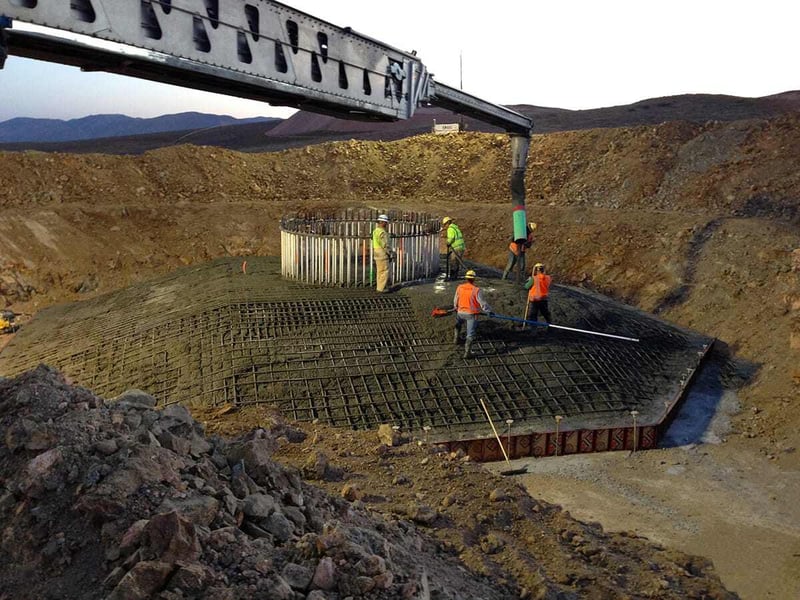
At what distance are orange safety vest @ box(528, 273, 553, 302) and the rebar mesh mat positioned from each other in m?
0.70

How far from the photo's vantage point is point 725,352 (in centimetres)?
1327

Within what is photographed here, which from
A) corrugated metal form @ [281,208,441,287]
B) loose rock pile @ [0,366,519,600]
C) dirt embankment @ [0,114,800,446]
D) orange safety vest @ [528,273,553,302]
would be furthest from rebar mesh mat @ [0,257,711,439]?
loose rock pile @ [0,366,519,600]

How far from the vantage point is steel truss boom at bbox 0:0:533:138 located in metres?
4.80

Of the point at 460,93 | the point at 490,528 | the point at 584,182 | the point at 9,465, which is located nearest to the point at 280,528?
the point at 9,465

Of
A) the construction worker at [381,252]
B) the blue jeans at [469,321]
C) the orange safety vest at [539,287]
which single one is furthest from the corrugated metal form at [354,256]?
the orange safety vest at [539,287]

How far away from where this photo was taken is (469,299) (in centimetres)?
986

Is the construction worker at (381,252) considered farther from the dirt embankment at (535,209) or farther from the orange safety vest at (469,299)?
the dirt embankment at (535,209)

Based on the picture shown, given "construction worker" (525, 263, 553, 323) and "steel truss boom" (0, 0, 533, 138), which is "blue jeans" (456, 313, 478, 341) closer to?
"construction worker" (525, 263, 553, 323)

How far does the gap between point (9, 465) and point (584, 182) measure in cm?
2178

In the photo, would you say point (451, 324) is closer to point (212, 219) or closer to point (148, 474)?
point (148, 474)

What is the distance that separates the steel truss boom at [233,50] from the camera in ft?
15.8

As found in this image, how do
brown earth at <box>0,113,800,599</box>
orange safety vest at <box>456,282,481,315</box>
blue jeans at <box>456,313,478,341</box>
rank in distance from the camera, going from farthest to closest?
blue jeans at <box>456,313,478,341</box>, orange safety vest at <box>456,282,481,315</box>, brown earth at <box>0,113,800,599</box>

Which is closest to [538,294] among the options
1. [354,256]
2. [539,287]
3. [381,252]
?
[539,287]

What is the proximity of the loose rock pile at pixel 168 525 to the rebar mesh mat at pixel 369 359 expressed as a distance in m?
4.24
